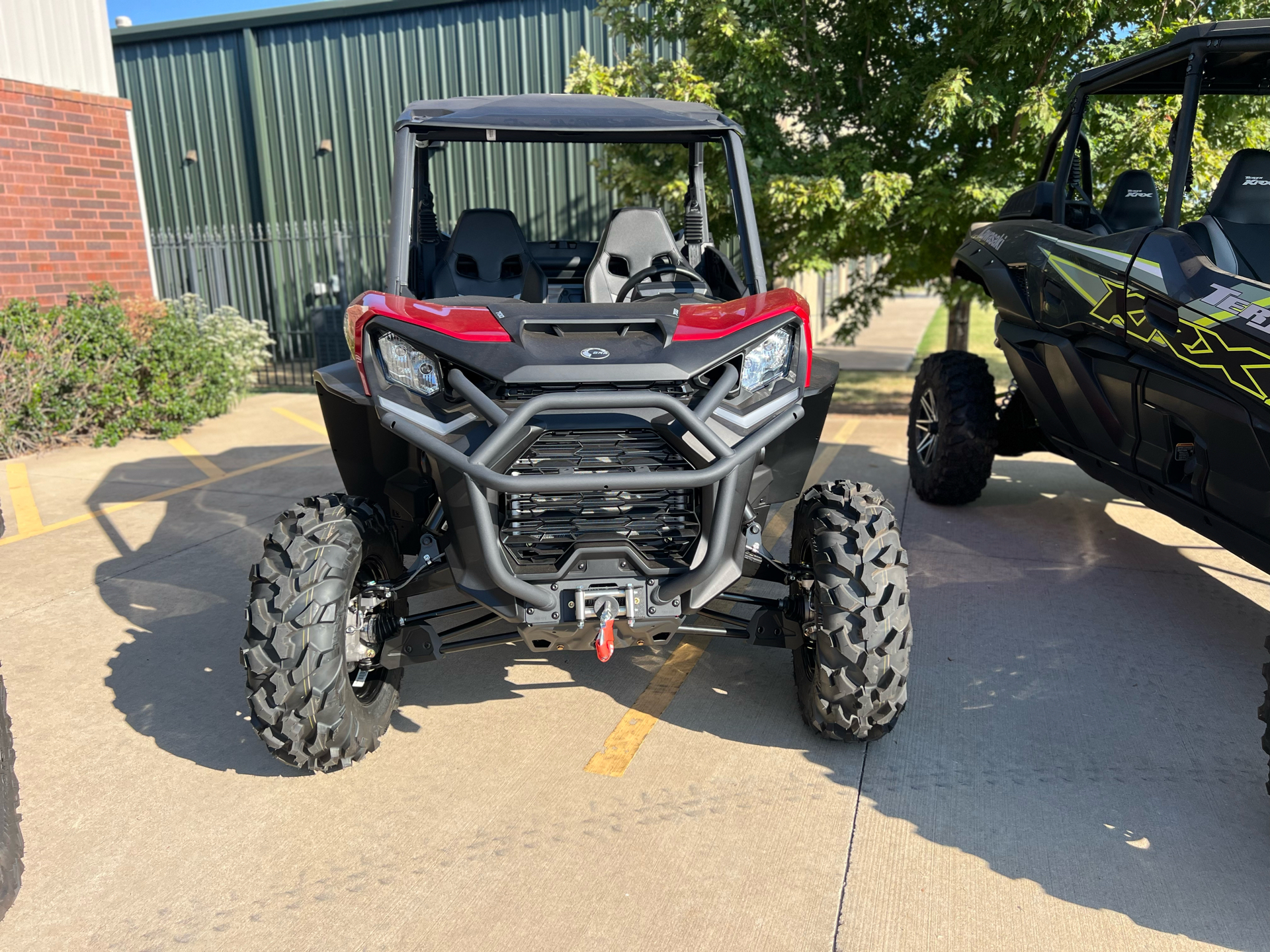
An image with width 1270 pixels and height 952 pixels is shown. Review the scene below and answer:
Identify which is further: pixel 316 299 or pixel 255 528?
pixel 316 299

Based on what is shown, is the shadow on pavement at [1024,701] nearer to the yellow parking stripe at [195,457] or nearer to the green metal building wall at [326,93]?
the yellow parking stripe at [195,457]

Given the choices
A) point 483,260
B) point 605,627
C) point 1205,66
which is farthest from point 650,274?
point 1205,66

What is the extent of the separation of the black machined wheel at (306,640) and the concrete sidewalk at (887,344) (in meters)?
6.67

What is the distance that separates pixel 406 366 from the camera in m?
2.93

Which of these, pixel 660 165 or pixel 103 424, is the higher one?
pixel 660 165

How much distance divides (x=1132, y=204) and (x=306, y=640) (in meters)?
3.97

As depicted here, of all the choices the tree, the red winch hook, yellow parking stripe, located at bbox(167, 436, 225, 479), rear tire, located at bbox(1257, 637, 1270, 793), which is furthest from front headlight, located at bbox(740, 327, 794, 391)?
yellow parking stripe, located at bbox(167, 436, 225, 479)

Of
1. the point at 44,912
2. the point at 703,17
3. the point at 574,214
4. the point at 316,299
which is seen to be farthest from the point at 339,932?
the point at 316,299

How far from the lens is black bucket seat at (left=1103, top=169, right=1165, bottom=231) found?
14.5ft

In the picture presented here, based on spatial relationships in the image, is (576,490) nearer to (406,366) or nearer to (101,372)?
(406,366)

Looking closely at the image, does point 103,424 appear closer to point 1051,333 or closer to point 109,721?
point 109,721

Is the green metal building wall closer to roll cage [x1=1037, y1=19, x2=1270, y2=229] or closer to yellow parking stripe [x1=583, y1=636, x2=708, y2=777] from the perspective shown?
roll cage [x1=1037, y1=19, x2=1270, y2=229]

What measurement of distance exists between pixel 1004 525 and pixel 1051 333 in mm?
1542

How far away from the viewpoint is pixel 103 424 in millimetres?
8281
